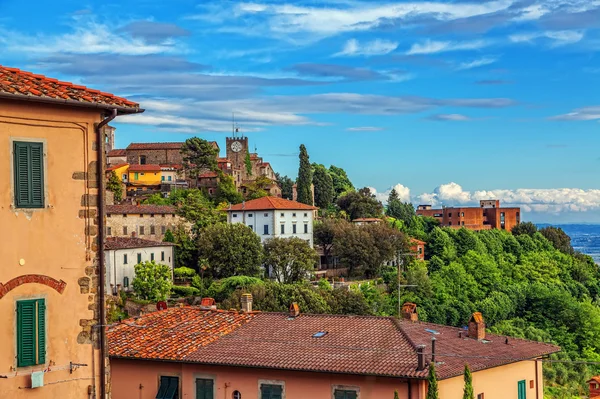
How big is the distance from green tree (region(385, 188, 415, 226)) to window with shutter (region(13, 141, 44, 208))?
9993 cm

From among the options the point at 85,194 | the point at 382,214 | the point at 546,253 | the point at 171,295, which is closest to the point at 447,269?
the point at 382,214

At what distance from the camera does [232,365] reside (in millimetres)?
24094

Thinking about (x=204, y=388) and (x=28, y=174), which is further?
(x=204, y=388)

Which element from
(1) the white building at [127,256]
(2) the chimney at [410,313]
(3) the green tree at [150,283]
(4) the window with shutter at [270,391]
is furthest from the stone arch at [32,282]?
(3) the green tree at [150,283]

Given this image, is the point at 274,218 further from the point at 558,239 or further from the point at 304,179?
the point at 558,239

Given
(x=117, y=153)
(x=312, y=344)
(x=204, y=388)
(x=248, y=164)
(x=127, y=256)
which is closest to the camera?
(x=204, y=388)

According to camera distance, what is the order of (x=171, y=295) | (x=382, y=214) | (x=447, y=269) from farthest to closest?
(x=382, y=214), (x=447, y=269), (x=171, y=295)

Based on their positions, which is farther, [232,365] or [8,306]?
[232,365]

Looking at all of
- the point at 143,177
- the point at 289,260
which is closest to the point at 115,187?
the point at 143,177

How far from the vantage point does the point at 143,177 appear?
328 feet

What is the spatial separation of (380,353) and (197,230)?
176ft

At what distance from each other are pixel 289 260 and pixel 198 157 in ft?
90.1

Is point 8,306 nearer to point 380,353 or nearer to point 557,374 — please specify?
point 380,353

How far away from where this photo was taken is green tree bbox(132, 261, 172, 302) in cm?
6200
